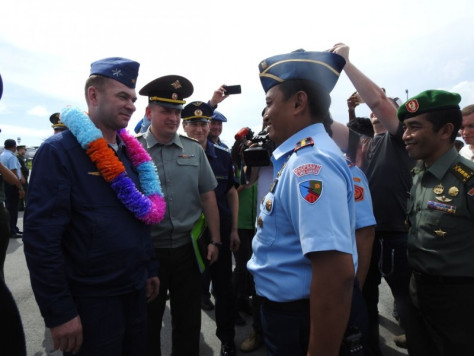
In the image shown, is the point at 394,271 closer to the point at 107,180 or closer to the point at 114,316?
the point at 114,316

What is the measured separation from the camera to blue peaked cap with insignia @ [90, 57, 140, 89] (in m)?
1.81

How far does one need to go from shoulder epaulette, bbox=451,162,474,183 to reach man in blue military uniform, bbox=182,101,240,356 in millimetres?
1893

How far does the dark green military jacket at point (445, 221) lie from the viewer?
1824 millimetres

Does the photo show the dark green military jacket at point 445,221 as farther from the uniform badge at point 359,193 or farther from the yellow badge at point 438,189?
the uniform badge at point 359,193

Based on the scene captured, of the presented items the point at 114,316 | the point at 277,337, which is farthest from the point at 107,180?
the point at 277,337

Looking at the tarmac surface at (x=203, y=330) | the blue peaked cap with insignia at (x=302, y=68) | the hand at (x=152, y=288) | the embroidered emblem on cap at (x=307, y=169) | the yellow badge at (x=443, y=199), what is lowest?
the tarmac surface at (x=203, y=330)

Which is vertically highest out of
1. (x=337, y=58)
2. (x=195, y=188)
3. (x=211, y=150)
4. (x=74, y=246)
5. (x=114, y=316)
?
(x=337, y=58)

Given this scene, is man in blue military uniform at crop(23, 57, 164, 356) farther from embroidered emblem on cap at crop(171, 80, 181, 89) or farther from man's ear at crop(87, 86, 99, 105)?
embroidered emblem on cap at crop(171, 80, 181, 89)

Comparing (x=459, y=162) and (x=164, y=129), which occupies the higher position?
(x=164, y=129)

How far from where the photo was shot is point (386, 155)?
256 centimetres

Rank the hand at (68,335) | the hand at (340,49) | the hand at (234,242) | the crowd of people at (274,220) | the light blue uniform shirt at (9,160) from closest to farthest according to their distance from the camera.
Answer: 1. the crowd of people at (274,220)
2. the hand at (68,335)
3. the hand at (340,49)
4. the hand at (234,242)
5. the light blue uniform shirt at (9,160)

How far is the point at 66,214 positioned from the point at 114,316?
23.0 inches

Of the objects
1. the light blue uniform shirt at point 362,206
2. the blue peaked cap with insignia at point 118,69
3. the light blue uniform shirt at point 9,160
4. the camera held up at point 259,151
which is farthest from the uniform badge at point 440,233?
the light blue uniform shirt at point 9,160

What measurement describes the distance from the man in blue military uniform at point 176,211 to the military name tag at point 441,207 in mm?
1553
